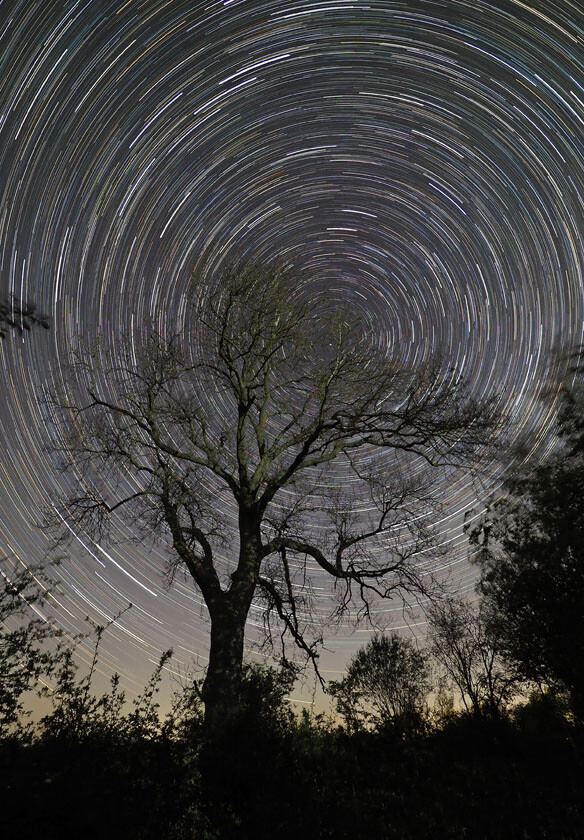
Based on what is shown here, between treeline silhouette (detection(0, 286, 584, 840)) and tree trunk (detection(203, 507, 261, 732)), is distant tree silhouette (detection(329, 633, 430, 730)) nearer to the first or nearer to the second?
treeline silhouette (detection(0, 286, 584, 840))

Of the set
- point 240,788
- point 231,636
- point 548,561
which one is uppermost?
point 548,561

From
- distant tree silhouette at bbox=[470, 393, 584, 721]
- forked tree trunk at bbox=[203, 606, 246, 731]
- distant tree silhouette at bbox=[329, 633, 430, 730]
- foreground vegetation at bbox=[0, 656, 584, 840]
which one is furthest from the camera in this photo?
distant tree silhouette at bbox=[329, 633, 430, 730]

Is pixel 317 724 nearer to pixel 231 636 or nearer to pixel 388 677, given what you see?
pixel 231 636

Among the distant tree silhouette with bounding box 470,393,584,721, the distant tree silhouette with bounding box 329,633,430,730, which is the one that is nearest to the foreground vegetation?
the distant tree silhouette with bounding box 470,393,584,721

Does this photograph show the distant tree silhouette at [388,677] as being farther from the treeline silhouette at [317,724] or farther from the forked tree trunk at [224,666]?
the forked tree trunk at [224,666]

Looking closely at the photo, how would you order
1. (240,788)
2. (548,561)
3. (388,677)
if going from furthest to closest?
(388,677), (548,561), (240,788)

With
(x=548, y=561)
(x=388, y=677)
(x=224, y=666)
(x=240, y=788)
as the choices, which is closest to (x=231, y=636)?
(x=224, y=666)

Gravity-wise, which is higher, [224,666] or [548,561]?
[548,561]

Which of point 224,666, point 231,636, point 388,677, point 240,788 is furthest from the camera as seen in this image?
point 388,677

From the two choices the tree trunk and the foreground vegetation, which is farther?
the tree trunk

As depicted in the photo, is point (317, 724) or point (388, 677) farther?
point (388, 677)

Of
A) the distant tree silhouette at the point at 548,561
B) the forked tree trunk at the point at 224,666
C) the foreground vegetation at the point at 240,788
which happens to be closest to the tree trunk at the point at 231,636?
the forked tree trunk at the point at 224,666

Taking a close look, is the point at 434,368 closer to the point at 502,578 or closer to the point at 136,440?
the point at 136,440

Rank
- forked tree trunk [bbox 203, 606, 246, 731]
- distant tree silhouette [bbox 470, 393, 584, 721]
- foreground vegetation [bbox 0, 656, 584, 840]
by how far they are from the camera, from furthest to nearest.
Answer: distant tree silhouette [bbox 470, 393, 584, 721], forked tree trunk [bbox 203, 606, 246, 731], foreground vegetation [bbox 0, 656, 584, 840]
